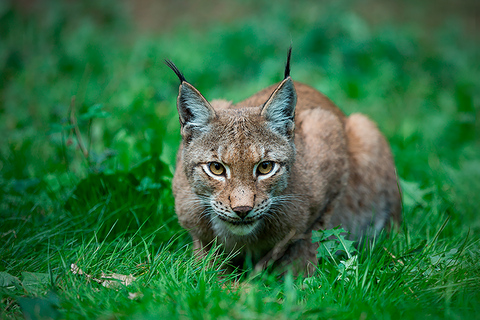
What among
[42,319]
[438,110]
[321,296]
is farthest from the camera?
[438,110]

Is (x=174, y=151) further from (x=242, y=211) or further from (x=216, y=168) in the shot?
(x=242, y=211)

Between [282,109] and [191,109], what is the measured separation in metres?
0.80

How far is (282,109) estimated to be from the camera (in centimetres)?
377

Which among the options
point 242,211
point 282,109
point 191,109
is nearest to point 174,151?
point 191,109

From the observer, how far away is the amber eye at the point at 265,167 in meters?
3.58

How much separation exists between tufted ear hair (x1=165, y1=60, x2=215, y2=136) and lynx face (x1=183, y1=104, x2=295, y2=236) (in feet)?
0.20

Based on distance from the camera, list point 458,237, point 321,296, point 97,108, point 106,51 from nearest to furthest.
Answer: point 321,296 → point 458,237 → point 97,108 → point 106,51

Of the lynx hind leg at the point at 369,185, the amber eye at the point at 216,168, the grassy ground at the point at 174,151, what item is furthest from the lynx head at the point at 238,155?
the lynx hind leg at the point at 369,185

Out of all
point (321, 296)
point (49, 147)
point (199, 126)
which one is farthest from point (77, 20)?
point (321, 296)

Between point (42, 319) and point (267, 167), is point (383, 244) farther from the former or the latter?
point (42, 319)

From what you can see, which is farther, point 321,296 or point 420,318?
point 321,296

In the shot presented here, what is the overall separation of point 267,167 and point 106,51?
6.74 metres

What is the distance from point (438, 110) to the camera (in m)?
8.06

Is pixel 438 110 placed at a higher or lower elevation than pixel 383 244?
higher
